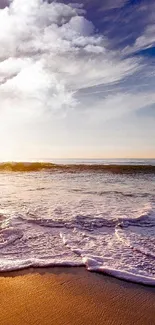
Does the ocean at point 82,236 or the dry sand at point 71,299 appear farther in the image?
the ocean at point 82,236

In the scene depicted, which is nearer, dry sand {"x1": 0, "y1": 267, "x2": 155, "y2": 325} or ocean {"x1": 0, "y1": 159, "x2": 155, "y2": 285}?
dry sand {"x1": 0, "y1": 267, "x2": 155, "y2": 325}

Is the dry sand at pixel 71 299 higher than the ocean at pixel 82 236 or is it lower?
lower

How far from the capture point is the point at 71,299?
333 centimetres

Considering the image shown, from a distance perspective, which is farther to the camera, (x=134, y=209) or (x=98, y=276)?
(x=134, y=209)

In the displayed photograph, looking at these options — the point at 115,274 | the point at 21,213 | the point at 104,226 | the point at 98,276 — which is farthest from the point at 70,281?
the point at 21,213

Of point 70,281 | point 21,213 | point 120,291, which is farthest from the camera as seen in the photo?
point 21,213

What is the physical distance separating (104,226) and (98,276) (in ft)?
8.56

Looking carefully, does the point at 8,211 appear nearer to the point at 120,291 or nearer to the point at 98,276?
the point at 98,276

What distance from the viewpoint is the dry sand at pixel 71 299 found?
2.92 m

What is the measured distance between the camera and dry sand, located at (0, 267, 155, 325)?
292 centimetres

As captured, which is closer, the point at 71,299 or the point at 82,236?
the point at 71,299

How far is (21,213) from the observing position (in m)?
7.67

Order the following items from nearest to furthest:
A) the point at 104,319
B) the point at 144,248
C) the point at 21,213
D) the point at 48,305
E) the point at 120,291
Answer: the point at 104,319 → the point at 48,305 → the point at 120,291 → the point at 144,248 → the point at 21,213

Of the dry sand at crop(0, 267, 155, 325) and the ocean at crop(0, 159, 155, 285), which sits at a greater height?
the ocean at crop(0, 159, 155, 285)
